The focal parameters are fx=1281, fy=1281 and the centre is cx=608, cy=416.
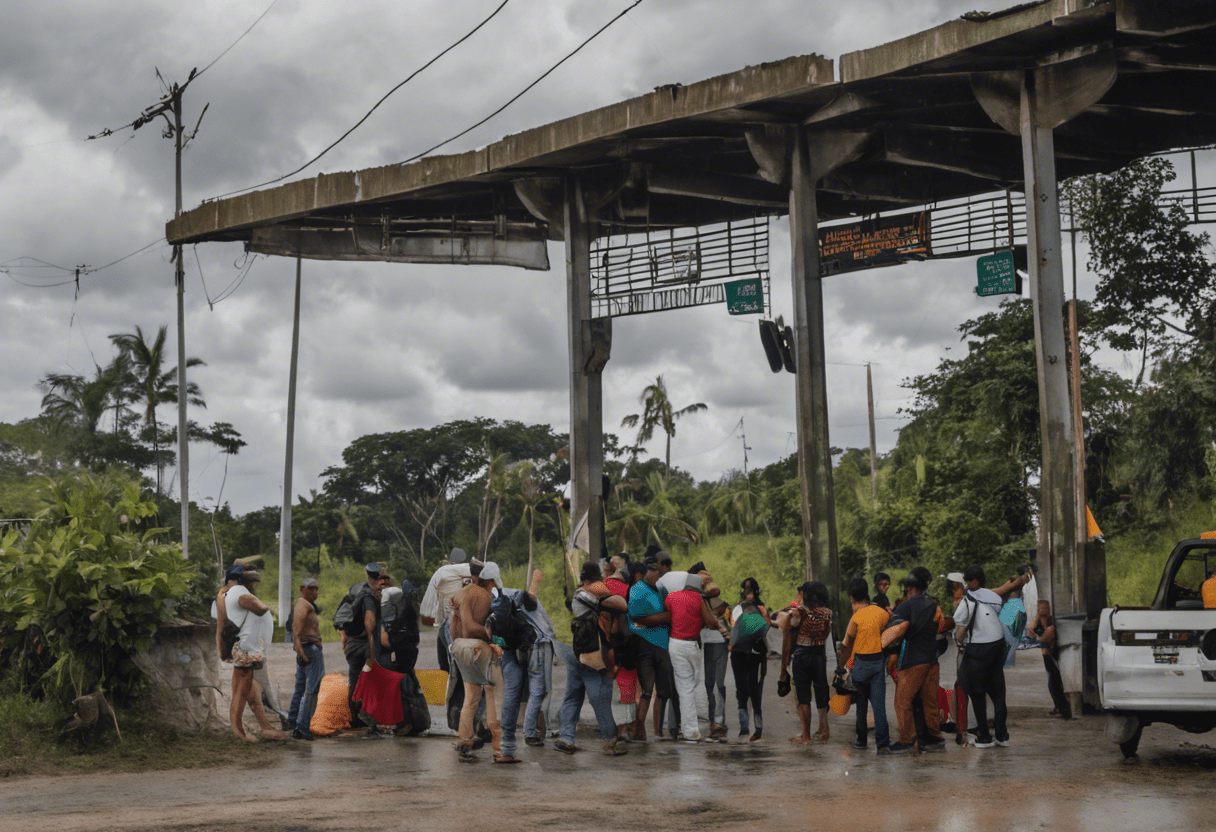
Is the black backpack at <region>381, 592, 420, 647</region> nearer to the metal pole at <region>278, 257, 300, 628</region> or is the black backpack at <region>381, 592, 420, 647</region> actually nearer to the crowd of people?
the crowd of people

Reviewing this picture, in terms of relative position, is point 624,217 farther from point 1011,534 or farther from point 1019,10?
point 1011,534

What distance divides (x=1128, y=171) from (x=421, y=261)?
15549mm

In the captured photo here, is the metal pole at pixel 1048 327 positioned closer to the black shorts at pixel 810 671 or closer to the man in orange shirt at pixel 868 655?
the black shorts at pixel 810 671

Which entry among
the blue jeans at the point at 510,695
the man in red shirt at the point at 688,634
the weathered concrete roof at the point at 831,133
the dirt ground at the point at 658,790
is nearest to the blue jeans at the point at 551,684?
the blue jeans at the point at 510,695

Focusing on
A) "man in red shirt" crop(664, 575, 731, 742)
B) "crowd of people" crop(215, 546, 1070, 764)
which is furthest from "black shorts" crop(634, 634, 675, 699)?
"man in red shirt" crop(664, 575, 731, 742)

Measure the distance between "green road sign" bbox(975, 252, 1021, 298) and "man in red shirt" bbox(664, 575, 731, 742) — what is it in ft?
39.5

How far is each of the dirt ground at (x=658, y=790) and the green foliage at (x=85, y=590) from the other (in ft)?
3.95

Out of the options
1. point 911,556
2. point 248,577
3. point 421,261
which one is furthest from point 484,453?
point 248,577

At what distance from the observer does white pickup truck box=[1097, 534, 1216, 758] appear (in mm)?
9656

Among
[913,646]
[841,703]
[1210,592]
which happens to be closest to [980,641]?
[913,646]

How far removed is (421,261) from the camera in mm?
29125

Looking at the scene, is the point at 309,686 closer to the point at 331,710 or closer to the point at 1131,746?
the point at 331,710

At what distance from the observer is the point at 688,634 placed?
11.7 meters

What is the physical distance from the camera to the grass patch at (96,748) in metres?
10.2
